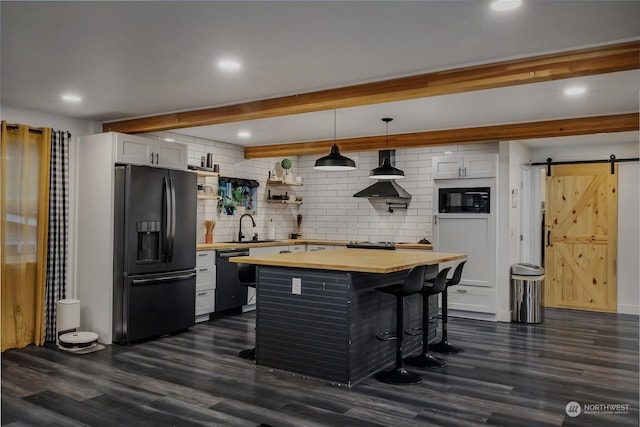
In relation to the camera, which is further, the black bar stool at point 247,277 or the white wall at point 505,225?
the white wall at point 505,225

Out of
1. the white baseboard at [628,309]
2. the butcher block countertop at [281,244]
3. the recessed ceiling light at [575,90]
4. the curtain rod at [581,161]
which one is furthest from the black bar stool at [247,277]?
the white baseboard at [628,309]

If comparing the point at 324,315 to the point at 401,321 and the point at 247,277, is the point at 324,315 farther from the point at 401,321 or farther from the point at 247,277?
the point at 247,277

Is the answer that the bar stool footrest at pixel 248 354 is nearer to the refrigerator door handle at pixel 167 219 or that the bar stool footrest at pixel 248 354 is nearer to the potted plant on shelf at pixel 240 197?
the refrigerator door handle at pixel 167 219

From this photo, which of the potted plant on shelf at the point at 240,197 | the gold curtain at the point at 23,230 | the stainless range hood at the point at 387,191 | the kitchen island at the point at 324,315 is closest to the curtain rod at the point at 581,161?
the stainless range hood at the point at 387,191

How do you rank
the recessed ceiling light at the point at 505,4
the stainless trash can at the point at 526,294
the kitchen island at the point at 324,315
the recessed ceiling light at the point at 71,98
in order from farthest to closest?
the stainless trash can at the point at 526,294
the recessed ceiling light at the point at 71,98
the kitchen island at the point at 324,315
the recessed ceiling light at the point at 505,4

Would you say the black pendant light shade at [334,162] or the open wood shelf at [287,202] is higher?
the black pendant light shade at [334,162]

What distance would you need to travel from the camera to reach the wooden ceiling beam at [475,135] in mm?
5195

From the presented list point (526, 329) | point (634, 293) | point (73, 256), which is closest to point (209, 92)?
point (73, 256)

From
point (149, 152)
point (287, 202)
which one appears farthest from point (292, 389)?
point (287, 202)

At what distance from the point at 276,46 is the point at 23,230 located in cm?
335

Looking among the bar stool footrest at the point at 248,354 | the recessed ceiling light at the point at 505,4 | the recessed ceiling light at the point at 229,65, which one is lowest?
the bar stool footrest at the point at 248,354

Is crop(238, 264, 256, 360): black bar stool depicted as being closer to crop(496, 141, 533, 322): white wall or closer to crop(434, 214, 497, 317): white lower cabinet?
A: crop(434, 214, 497, 317): white lower cabinet

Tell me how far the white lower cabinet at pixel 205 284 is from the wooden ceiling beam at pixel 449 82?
180 cm

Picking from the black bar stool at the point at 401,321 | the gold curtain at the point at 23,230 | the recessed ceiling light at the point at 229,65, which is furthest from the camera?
the gold curtain at the point at 23,230
